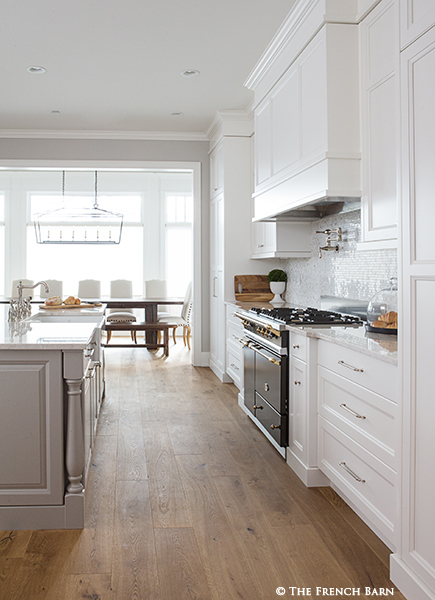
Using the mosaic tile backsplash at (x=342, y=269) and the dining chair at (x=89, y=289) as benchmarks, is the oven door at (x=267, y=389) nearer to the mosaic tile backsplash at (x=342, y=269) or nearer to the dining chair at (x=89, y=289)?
the mosaic tile backsplash at (x=342, y=269)

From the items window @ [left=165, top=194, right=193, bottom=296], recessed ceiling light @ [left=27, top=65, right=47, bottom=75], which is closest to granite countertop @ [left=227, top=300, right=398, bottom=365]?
recessed ceiling light @ [left=27, top=65, right=47, bottom=75]

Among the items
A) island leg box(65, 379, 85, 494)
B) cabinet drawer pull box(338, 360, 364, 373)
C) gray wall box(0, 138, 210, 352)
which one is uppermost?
gray wall box(0, 138, 210, 352)

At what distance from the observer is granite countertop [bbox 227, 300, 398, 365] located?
210 cm

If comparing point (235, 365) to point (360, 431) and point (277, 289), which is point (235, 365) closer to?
point (277, 289)

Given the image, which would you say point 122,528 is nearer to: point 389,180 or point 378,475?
point 378,475

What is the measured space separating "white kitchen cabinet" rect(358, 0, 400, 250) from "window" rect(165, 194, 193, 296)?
6727 mm

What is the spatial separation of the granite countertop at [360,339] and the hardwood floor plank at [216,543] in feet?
3.22

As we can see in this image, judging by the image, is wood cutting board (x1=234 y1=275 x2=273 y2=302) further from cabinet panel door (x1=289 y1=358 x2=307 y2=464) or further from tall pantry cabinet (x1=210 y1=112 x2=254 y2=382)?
cabinet panel door (x1=289 y1=358 x2=307 y2=464)

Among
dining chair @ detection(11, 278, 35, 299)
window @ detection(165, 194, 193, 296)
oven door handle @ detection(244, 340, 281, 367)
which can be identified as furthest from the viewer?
window @ detection(165, 194, 193, 296)

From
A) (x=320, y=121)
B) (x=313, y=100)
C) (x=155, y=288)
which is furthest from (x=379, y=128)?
(x=155, y=288)

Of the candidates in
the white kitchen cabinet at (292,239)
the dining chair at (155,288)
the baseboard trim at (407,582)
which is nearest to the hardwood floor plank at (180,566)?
the baseboard trim at (407,582)

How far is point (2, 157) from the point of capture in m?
6.04

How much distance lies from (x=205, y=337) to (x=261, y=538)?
4.18m

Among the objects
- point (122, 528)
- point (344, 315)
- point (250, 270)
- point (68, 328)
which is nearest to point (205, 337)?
point (250, 270)
